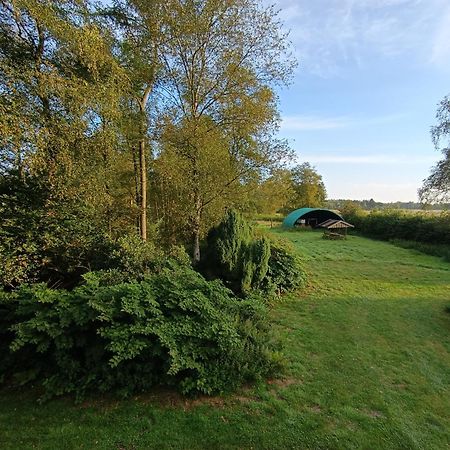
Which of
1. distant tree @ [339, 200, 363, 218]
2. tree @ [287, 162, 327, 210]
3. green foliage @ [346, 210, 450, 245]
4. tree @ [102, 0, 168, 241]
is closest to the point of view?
tree @ [102, 0, 168, 241]

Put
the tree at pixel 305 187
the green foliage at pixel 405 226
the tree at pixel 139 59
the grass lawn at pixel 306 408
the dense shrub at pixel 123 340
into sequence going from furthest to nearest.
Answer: the tree at pixel 305 187 < the green foliage at pixel 405 226 < the tree at pixel 139 59 < the dense shrub at pixel 123 340 < the grass lawn at pixel 306 408

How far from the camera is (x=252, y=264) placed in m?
6.28

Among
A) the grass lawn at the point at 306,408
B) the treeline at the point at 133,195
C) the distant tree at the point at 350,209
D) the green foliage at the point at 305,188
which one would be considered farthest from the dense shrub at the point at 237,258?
the green foliage at the point at 305,188

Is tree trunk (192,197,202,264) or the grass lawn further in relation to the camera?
tree trunk (192,197,202,264)

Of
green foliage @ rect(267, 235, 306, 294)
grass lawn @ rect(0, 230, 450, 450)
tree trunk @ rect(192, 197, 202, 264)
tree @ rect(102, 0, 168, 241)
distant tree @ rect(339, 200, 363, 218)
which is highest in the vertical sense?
tree @ rect(102, 0, 168, 241)

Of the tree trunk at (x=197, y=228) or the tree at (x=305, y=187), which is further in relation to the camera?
the tree at (x=305, y=187)

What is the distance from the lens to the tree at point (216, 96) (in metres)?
6.74

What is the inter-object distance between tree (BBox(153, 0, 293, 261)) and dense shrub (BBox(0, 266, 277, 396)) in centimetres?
408

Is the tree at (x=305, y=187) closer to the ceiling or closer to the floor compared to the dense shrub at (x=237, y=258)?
closer to the ceiling

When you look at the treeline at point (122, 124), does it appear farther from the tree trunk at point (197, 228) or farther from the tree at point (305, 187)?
the tree at point (305, 187)

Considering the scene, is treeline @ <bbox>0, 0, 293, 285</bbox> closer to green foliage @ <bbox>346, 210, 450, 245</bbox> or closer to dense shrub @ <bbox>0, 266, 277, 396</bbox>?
dense shrub @ <bbox>0, 266, 277, 396</bbox>

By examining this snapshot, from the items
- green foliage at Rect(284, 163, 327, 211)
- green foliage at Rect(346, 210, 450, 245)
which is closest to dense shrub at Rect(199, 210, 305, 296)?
green foliage at Rect(346, 210, 450, 245)

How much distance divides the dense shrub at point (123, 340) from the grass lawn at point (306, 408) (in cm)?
21

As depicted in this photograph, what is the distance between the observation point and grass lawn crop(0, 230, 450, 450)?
265 centimetres
